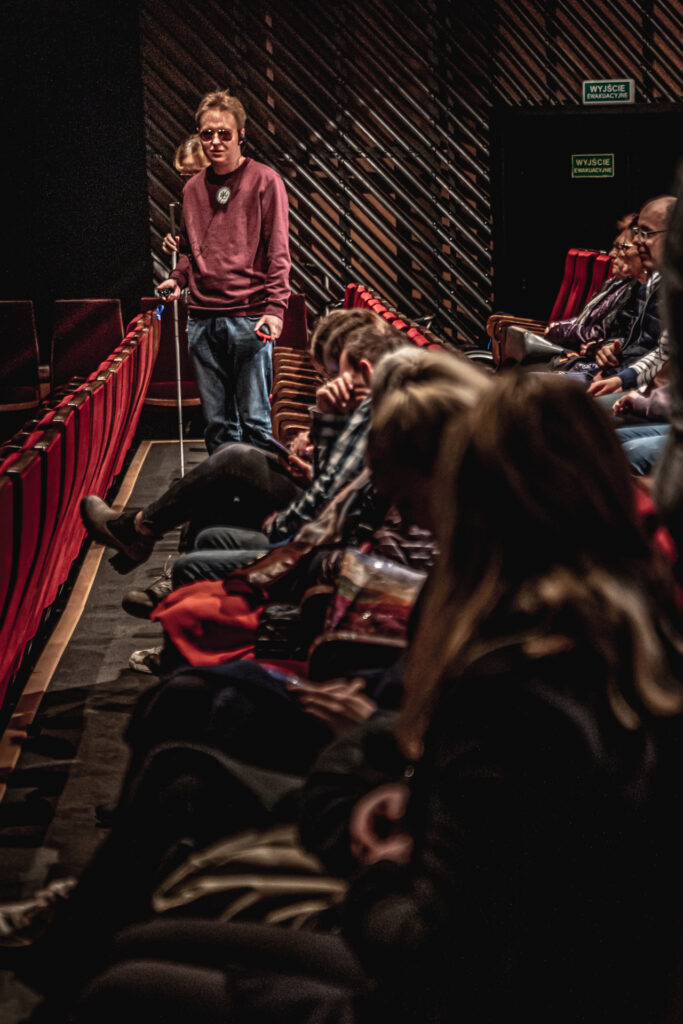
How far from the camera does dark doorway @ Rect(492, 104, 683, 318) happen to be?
324 inches

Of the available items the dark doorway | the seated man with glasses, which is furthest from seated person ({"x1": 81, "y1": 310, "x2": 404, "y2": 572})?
the dark doorway

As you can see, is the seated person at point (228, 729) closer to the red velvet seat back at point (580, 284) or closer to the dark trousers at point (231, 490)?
the dark trousers at point (231, 490)

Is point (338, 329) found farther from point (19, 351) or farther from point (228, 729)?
point (19, 351)

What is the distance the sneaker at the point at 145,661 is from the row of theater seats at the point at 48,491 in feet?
0.95

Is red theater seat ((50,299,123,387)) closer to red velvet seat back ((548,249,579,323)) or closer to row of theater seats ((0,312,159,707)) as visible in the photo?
row of theater seats ((0,312,159,707))

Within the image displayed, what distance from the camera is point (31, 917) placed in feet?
5.41

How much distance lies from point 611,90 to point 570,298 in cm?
224

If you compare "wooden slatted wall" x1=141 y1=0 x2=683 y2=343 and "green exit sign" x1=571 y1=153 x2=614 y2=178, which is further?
"green exit sign" x1=571 y1=153 x2=614 y2=178

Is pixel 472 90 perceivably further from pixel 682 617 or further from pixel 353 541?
pixel 682 617

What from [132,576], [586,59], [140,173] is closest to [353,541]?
[132,576]

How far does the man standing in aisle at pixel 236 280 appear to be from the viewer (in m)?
4.28

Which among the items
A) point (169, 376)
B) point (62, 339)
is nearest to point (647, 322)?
point (169, 376)

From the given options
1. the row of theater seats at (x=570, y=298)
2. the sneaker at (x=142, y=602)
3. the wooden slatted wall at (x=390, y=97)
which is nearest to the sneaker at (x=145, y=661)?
the sneaker at (x=142, y=602)

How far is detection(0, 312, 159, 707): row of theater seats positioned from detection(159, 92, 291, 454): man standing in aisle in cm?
38
